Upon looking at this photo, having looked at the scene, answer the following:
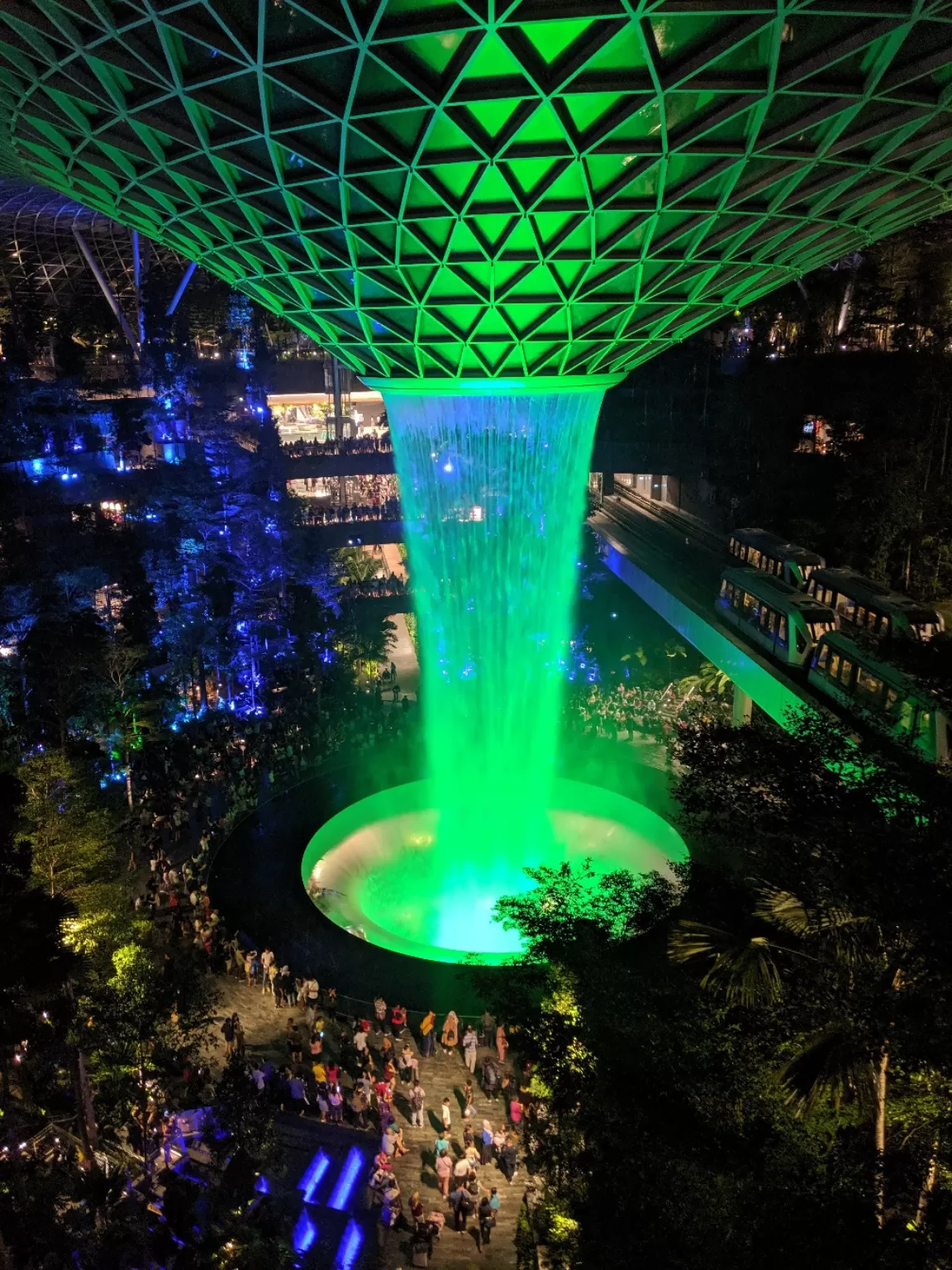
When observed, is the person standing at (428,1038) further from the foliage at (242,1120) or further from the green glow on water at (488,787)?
the foliage at (242,1120)

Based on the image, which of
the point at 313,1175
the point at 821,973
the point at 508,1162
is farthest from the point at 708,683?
the point at 821,973

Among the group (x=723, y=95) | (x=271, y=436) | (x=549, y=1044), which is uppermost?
(x=723, y=95)

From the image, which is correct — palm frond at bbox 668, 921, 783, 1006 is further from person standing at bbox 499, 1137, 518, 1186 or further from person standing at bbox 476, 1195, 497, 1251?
person standing at bbox 499, 1137, 518, 1186

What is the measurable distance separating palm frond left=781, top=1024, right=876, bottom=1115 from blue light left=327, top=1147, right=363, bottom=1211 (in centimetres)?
920

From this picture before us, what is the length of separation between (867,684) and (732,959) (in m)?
13.0

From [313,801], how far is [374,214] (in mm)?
17430

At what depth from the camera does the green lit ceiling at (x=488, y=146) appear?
11844 millimetres

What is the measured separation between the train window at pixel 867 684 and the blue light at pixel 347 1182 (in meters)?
14.3

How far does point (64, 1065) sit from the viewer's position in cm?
1461

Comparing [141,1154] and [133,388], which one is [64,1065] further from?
[133,388]

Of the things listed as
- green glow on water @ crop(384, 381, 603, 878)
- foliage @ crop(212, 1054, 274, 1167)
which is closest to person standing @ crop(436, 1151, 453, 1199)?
foliage @ crop(212, 1054, 274, 1167)

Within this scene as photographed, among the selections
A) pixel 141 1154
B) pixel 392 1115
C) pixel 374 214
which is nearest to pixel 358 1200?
pixel 392 1115

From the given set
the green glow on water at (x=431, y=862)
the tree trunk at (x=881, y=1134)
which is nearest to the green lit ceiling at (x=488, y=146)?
the tree trunk at (x=881, y=1134)

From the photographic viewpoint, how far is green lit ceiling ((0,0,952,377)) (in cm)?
1184
